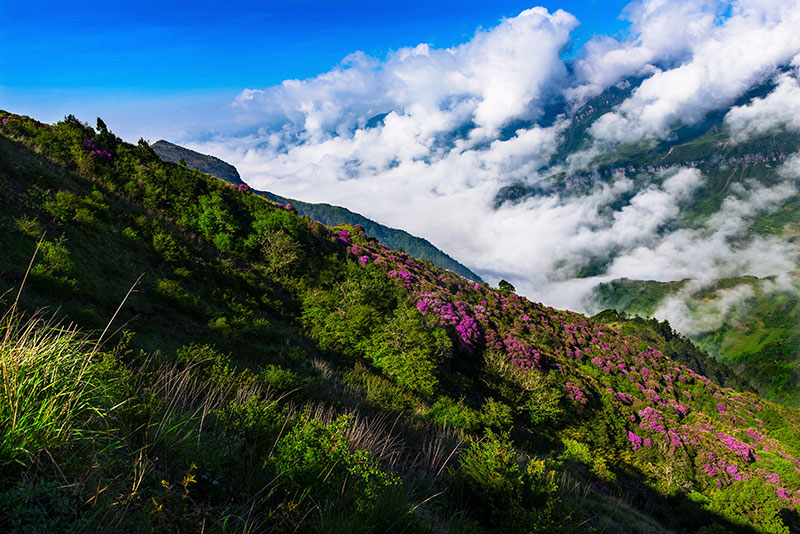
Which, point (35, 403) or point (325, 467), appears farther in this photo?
point (325, 467)

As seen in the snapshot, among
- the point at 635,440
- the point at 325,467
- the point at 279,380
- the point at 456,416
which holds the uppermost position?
the point at 325,467

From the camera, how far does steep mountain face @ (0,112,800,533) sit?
315cm

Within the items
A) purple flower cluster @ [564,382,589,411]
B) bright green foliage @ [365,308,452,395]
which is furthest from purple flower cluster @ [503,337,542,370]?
bright green foliage @ [365,308,452,395]

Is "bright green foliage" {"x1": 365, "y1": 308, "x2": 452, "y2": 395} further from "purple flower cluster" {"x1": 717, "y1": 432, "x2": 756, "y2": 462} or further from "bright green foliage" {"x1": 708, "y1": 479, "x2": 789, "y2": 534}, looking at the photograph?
"purple flower cluster" {"x1": 717, "y1": 432, "x2": 756, "y2": 462}

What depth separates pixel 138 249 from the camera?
59.7 ft

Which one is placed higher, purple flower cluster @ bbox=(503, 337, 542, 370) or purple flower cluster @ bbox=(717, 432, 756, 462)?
purple flower cluster @ bbox=(503, 337, 542, 370)

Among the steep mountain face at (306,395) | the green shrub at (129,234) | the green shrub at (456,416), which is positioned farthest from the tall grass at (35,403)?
the green shrub at (129,234)

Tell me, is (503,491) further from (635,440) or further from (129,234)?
(635,440)

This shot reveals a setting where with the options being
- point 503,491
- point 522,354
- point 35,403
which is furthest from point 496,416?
point 35,403

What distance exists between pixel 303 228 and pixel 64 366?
34.4 metres

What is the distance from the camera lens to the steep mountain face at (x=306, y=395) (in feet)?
10.3

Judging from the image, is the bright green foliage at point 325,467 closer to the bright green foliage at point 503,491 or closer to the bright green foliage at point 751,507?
the bright green foliage at point 503,491

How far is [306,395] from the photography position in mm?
9961

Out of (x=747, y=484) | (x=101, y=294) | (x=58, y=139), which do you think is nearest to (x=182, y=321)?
(x=101, y=294)
